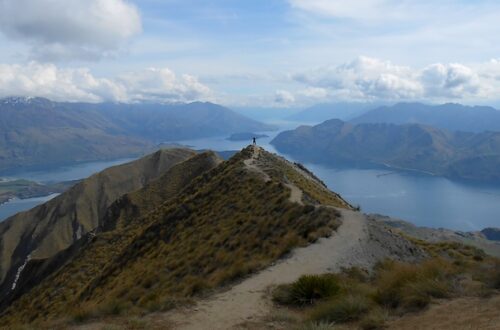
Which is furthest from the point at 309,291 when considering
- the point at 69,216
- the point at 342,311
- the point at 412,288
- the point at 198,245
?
the point at 69,216

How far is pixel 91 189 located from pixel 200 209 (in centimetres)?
12850

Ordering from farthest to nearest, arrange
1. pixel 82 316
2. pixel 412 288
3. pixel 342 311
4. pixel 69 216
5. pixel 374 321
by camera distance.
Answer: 1. pixel 69 216
2. pixel 82 316
3. pixel 412 288
4. pixel 342 311
5. pixel 374 321

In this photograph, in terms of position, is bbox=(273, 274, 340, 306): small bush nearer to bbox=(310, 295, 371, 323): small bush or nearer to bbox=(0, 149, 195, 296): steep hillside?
bbox=(310, 295, 371, 323): small bush

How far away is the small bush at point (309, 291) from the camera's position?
48.4 ft

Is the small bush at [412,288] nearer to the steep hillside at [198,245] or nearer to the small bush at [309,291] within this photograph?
the small bush at [309,291]

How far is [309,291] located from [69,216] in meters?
138

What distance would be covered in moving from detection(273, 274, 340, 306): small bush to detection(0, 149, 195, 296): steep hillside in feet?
360

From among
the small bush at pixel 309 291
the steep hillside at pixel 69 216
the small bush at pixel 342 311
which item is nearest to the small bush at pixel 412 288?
the small bush at pixel 342 311

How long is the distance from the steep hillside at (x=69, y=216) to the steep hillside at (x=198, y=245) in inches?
3035

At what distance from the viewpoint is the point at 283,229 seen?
82.9 feet

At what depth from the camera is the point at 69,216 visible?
140 m

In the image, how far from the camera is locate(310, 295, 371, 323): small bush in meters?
12.2

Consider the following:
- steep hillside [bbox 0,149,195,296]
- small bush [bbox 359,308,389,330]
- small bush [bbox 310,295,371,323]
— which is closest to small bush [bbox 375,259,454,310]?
small bush [bbox 310,295,371,323]

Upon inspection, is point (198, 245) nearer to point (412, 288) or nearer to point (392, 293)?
point (392, 293)
